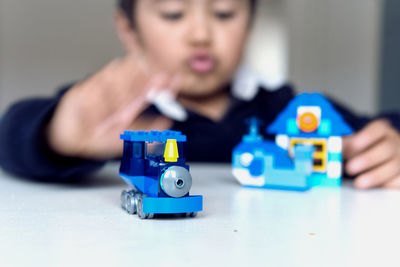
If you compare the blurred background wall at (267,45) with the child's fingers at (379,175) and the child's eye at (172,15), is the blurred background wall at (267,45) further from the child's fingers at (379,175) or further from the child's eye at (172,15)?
the child's fingers at (379,175)

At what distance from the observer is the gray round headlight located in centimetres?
36

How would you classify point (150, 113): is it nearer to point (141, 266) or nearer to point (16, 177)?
point (16, 177)

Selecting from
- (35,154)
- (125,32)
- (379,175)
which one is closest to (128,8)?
(125,32)

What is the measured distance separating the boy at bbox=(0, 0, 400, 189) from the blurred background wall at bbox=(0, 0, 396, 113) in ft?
0.38

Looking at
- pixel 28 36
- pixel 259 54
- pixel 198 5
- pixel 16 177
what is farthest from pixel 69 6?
pixel 16 177

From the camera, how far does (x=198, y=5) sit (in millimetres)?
1092

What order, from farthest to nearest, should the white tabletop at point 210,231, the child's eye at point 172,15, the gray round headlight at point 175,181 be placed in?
the child's eye at point 172,15
the gray round headlight at point 175,181
the white tabletop at point 210,231

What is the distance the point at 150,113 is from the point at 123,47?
483 mm

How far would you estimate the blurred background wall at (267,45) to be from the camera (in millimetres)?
1323

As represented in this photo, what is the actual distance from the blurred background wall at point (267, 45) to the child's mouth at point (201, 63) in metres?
0.24

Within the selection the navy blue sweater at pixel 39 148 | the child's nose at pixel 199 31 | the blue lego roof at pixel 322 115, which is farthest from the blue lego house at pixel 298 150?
the child's nose at pixel 199 31

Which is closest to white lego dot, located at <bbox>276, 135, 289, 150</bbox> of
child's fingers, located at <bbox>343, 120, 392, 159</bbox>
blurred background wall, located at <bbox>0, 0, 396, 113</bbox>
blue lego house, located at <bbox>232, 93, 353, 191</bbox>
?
blue lego house, located at <bbox>232, 93, 353, 191</bbox>

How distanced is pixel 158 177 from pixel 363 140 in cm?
39

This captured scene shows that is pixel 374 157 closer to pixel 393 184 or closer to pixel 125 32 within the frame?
pixel 393 184
